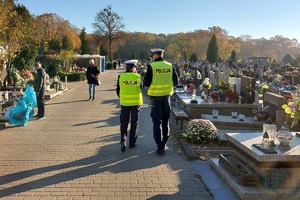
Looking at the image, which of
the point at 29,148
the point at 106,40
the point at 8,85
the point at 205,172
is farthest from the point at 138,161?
the point at 106,40

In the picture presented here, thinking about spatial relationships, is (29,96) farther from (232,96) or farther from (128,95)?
(232,96)

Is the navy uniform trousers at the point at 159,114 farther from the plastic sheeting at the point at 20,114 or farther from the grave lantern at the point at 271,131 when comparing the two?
the plastic sheeting at the point at 20,114

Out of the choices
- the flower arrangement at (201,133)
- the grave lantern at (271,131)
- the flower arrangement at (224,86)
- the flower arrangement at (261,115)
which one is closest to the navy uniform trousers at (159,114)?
the flower arrangement at (201,133)

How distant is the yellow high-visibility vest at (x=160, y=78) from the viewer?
684 cm

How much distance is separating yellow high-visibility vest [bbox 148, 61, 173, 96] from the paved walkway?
134cm

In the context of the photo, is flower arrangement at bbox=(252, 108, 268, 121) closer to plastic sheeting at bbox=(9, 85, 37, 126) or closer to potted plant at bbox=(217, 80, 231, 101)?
potted plant at bbox=(217, 80, 231, 101)

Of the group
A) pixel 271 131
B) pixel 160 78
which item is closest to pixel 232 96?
pixel 160 78

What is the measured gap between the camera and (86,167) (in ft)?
20.0

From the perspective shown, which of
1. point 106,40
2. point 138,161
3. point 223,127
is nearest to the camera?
point 138,161

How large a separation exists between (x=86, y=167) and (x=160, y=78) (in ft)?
7.62

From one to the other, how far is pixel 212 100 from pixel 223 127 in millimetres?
2593

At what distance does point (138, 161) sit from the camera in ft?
21.2

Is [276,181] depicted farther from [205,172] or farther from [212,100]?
[212,100]

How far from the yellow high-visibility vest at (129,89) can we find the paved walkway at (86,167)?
1084mm
